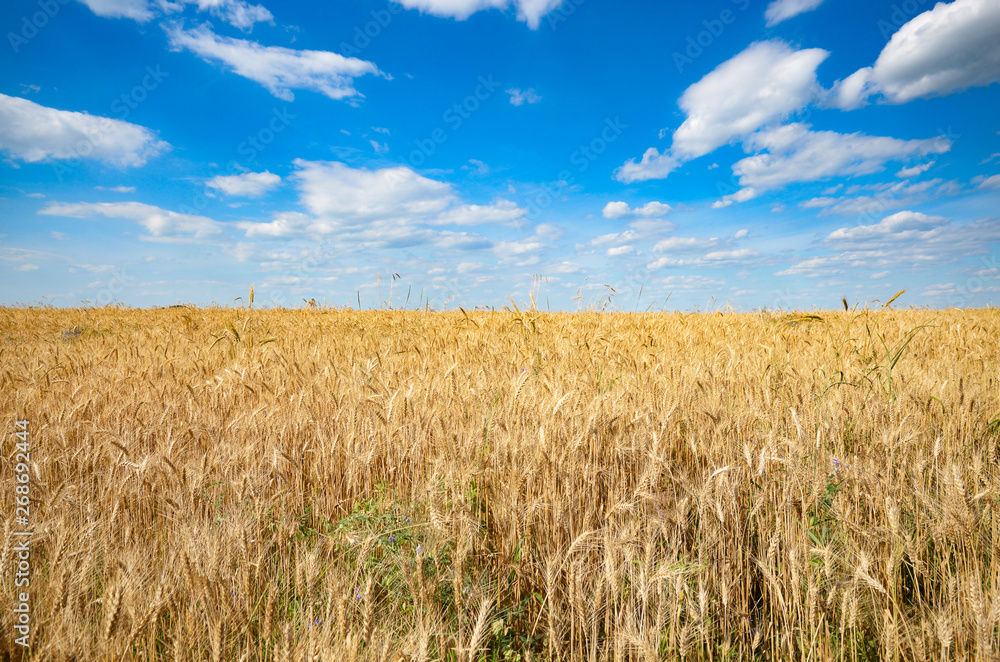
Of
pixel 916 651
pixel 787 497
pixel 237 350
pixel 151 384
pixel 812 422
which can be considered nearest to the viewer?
pixel 916 651

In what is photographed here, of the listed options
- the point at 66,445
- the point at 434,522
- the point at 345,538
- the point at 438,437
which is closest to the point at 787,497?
the point at 434,522

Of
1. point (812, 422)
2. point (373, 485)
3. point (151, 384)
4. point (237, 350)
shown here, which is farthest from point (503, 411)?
point (237, 350)

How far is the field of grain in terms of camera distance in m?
1.20

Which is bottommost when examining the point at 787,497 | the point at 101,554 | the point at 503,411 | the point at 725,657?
the point at 725,657

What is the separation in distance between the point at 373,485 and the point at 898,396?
3.06 metres

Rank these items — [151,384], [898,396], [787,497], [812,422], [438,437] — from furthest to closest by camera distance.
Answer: [151,384], [898,396], [812,422], [438,437], [787,497]

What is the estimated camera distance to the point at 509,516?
160 centimetres

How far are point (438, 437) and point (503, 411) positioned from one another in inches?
16.6

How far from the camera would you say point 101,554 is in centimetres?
164

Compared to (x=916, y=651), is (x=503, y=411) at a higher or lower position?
higher

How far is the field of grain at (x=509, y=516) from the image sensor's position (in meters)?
1.20

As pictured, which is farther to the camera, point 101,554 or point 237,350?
point 237,350

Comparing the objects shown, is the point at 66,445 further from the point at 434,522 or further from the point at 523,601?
the point at 523,601

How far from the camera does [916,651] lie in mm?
1169
